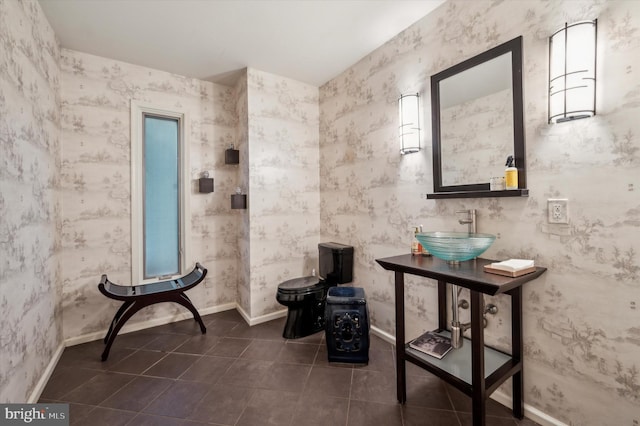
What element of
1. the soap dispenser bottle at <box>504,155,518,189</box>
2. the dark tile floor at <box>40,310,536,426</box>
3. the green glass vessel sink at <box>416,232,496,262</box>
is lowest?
the dark tile floor at <box>40,310,536,426</box>

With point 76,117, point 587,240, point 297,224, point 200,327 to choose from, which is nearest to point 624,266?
point 587,240

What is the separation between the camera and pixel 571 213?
128 centimetres

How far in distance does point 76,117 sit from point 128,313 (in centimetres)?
182

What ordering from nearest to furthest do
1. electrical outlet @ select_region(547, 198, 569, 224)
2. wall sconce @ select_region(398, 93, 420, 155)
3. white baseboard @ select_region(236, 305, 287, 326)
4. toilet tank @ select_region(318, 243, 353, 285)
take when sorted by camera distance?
electrical outlet @ select_region(547, 198, 569, 224)
wall sconce @ select_region(398, 93, 420, 155)
toilet tank @ select_region(318, 243, 353, 285)
white baseboard @ select_region(236, 305, 287, 326)

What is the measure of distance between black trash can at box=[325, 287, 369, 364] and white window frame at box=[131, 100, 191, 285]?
1780mm

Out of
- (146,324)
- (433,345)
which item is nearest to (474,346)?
(433,345)

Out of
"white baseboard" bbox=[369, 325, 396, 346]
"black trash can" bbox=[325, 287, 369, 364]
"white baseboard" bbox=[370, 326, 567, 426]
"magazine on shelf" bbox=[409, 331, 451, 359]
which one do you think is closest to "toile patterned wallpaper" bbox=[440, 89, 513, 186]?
"magazine on shelf" bbox=[409, 331, 451, 359]

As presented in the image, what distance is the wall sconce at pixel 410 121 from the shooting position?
6.48ft

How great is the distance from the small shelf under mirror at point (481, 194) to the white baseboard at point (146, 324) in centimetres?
257

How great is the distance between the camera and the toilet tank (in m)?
2.57

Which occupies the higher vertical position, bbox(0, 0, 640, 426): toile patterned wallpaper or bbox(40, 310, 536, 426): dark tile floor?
bbox(0, 0, 640, 426): toile patterned wallpaper

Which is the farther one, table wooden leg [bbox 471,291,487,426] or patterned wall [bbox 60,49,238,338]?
patterned wall [bbox 60,49,238,338]

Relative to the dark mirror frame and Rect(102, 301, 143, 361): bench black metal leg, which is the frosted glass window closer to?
Rect(102, 301, 143, 361): bench black metal leg

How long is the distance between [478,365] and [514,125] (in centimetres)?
127
